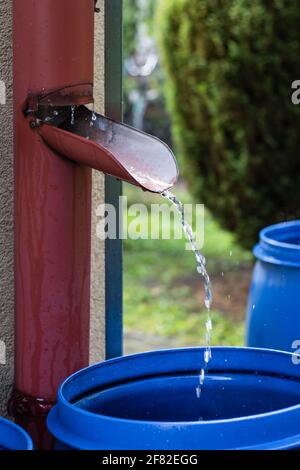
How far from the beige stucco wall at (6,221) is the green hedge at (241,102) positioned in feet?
11.2

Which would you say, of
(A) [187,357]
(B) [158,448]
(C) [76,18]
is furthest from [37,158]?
(B) [158,448]

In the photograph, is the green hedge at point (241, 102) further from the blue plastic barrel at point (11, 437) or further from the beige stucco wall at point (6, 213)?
the blue plastic barrel at point (11, 437)

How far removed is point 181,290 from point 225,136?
1.08 meters

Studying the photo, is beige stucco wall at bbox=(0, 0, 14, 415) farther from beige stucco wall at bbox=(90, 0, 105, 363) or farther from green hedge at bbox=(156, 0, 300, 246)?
green hedge at bbox=(156, 0, 300, 246)

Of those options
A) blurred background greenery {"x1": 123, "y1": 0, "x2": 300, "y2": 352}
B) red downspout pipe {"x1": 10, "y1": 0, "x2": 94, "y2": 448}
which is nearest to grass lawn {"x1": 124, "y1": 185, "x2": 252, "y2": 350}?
blurred background greenery {"x1": 123, "y1": 0, "x2": 300, "y2": 352}

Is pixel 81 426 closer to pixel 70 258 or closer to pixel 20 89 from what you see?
pixel 70 258

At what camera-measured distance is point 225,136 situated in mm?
5320

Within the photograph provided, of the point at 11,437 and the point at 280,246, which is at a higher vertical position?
the point at 280,246

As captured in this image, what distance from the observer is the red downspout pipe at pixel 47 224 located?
Result: 150 cm

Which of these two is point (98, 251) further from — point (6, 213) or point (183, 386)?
point (183, 386)

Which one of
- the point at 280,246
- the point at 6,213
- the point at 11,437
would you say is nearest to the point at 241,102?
the point at 280,246

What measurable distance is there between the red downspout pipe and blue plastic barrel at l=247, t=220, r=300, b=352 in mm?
916

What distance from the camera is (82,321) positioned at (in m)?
1.61

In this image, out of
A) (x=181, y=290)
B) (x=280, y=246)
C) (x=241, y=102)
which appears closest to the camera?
(x=280, y=246)
